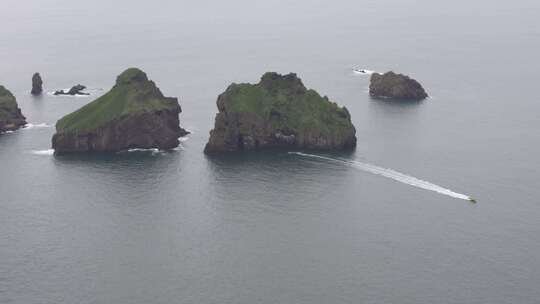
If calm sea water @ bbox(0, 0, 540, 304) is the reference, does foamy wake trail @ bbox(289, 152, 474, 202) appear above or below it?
above

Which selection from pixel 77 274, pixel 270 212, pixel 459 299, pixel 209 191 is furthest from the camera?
pixel 209 191

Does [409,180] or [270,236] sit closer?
[270,236]

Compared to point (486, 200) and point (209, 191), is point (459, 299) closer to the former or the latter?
point (486, 200)

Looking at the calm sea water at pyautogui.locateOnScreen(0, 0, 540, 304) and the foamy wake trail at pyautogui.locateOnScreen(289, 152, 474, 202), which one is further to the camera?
the foamy wake trail at pyautogui.locateOnScreen(289, 152, 474, 202)

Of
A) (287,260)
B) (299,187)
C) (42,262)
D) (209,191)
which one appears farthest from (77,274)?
(299,187)

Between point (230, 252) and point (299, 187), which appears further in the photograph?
point (299, 187)

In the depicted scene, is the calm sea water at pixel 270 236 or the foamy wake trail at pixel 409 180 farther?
the foamy wake trail at pixel 409 180

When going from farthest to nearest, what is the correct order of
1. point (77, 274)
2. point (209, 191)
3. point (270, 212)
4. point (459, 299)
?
1. point (209, 191)
2. point (270, 212)
3. point (77, 274)
4. point (459, 299)

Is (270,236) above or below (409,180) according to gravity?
below

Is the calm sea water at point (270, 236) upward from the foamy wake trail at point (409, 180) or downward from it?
downward
